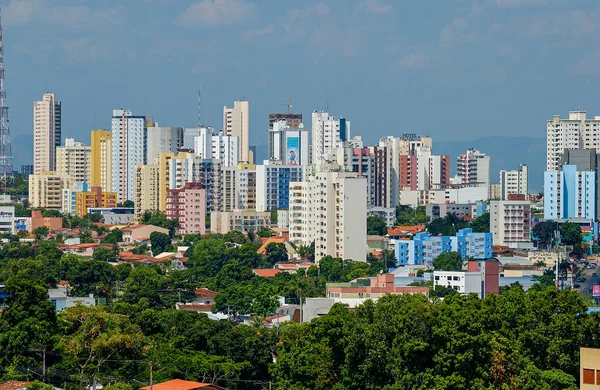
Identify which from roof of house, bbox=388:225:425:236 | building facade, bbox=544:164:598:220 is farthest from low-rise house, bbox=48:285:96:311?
building facade, bbox=544:164:598:220

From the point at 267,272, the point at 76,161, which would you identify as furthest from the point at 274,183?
the point at 267,272

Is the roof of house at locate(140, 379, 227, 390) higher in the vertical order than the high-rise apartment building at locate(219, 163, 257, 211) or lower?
lower

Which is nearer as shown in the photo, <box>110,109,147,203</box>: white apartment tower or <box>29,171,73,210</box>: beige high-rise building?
<box>29,171,73,210</box>: beige high-rise building

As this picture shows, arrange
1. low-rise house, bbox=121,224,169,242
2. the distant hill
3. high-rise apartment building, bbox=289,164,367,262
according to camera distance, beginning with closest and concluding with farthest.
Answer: high-rise apartment building, bbox=289,164,367,262
low-rise house, bbox=121,224,169,242
the distant hill

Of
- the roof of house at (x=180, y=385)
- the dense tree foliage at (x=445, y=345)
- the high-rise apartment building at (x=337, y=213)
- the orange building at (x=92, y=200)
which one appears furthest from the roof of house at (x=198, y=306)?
the orange building at (x=92, y=200)

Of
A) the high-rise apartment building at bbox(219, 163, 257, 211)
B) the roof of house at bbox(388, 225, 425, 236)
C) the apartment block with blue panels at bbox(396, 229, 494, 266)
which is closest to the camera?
the apartment block with blue panels at bbox(396, 229, 494, 266)

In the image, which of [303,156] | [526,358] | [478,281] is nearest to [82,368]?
[526,358]

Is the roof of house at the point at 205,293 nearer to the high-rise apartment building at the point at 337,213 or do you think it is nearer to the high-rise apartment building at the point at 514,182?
the high-rise apartment building at the point at 337,213

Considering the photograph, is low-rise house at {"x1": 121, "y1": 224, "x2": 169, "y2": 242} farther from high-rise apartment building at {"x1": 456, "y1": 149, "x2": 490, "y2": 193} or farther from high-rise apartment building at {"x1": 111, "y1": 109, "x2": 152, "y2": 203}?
high-rise apartment building at {"x1": 456, "y1": 149, "x2": 490, "y2": 193}
